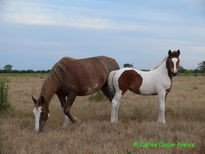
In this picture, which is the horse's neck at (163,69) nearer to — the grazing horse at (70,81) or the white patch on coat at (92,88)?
the grazing horse at (70,81)

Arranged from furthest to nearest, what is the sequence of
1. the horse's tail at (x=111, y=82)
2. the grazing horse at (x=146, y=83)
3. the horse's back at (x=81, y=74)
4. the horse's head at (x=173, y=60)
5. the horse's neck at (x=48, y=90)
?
the horse's tail at (x=111, y=82), the grazing horse at (x=146, y=83), the horse's back at (x=81, y=74), the horse's head at (x=173, y=60), the horse's neck at (x=48, y=90)

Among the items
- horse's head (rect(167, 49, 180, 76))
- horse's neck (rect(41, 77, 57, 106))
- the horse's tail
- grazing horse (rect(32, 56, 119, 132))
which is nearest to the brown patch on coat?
the horse's tail

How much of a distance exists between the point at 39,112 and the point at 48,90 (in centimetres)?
64

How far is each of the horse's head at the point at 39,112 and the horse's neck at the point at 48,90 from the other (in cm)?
17

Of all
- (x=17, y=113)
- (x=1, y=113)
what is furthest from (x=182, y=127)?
(x=1, y=113)

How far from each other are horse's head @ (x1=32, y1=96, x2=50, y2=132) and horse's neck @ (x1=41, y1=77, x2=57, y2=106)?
0.55 feet

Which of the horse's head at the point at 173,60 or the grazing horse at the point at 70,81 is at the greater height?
the horse's head at the point at 173,60

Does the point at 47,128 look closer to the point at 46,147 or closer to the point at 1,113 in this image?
the point at 46,147

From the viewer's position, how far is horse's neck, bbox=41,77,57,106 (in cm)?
581

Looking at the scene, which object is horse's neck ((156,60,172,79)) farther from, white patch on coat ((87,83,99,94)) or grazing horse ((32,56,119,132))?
white patch on coat ((87,83,99,94))

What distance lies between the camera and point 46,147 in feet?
14.5

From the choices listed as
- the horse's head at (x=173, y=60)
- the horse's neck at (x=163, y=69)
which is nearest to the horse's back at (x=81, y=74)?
the horse's neck at (x=163, y=69)

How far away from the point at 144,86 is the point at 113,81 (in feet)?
2.98

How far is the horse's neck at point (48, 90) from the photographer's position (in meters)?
5.81
